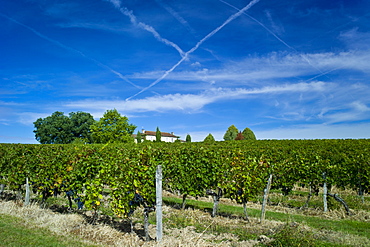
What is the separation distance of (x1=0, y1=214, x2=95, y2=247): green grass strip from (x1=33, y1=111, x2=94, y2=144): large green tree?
55.7 meters

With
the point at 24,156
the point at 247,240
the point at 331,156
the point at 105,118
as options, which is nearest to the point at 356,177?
the point at 331,156

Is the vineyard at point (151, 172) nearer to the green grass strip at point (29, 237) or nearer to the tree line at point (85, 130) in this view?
the green grass strip at point (29, 237)

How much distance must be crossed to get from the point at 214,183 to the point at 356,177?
597 centimetres

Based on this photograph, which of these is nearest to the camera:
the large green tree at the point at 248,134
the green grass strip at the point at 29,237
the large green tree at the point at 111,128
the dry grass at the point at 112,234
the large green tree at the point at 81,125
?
the green grass strip at the point at 29,237

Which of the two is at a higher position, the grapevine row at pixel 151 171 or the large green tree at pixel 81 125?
the large green tree at pixel 81 125

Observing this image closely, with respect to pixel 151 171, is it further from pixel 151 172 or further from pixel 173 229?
pixel 173 229

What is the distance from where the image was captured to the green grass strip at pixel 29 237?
5.18 meters

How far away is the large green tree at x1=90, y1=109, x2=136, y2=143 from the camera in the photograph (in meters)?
51.6

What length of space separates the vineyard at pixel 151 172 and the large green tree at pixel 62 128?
52216 mm

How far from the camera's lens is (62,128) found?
192 ft

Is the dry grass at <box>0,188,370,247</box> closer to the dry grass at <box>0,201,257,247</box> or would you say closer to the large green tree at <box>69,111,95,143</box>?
the dry grass at <box>0,201,257,247</box>

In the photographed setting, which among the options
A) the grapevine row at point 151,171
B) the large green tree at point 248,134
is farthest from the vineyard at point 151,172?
the large green tree at point 248,134

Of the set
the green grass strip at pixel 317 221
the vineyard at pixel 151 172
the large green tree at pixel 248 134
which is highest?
the large green tree at pixel 248 134

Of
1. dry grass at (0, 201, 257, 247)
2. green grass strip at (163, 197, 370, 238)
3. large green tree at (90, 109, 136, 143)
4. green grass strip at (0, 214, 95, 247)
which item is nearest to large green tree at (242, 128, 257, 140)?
large green tree at (90, 109, 136, 143)
